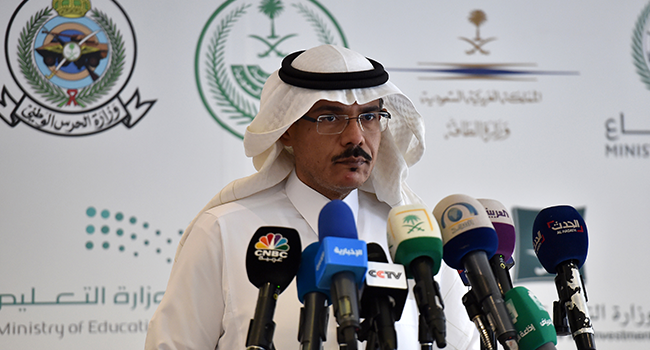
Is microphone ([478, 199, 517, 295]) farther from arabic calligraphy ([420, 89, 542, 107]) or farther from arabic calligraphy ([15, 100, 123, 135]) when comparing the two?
arabic calligraphy ([15, 100, 123, 135])

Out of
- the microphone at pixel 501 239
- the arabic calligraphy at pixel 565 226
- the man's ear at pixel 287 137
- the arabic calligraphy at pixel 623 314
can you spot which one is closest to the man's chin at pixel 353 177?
the man's ear at pixel 287 137

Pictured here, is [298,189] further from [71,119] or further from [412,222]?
[71,119]

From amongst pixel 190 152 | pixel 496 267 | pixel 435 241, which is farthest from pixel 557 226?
pixel 190 152

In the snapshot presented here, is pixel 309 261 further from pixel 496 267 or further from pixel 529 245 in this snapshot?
pixel 529 245

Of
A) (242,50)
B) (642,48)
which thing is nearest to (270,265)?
(242,50)

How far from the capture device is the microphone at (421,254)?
88 centimetres

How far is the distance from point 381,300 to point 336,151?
2.68 ft

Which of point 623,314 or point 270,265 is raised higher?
point 270,265

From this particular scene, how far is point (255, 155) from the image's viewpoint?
71.1 inches

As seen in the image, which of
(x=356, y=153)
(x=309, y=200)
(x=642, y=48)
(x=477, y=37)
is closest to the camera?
(x=356, y=153)

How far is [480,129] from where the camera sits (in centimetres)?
329

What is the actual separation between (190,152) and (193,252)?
4.75 ft

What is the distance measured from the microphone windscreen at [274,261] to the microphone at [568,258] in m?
0.49

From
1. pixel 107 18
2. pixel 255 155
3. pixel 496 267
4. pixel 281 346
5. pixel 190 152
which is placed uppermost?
pixel 107 18
